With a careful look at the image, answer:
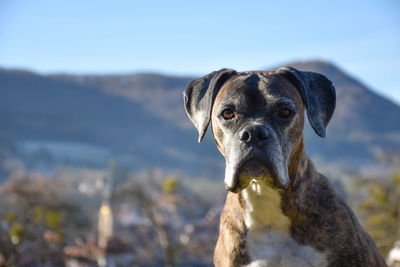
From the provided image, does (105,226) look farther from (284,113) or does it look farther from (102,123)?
(102,123)

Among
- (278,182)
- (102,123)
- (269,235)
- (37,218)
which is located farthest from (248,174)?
(102,123)

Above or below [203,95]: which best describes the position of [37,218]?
below

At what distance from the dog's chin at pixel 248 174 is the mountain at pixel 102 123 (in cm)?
2163

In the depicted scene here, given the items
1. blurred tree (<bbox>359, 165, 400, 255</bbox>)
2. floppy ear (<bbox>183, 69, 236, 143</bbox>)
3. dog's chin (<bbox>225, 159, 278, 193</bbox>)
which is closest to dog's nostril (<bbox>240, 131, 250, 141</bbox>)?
dog's chin (<bbox>225, 159, 278, 193</bbox>)

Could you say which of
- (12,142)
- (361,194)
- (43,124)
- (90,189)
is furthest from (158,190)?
(43,124)

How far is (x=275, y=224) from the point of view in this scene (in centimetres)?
286

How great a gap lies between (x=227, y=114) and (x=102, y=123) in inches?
1828

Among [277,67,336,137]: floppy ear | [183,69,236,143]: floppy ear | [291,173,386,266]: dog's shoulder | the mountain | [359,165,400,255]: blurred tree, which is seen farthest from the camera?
the mountain

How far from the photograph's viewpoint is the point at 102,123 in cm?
4816

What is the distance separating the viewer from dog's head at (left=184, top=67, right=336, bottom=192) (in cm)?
263

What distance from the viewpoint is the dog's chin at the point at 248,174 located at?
8.63ft

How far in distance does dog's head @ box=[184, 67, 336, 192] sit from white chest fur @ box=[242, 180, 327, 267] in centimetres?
23

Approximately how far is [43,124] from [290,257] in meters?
45.8

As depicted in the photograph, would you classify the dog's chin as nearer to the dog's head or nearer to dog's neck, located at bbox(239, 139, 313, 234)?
the dog's head
